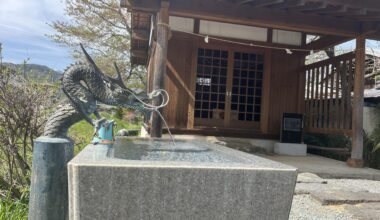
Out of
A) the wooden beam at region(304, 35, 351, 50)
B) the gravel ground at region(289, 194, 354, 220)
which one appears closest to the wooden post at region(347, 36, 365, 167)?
the wooden beam at region(304, 35, 351, 50)

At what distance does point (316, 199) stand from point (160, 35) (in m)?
3.68

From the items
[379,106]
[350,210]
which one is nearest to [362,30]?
[350,210]

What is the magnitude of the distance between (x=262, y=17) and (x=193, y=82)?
258 centimetres

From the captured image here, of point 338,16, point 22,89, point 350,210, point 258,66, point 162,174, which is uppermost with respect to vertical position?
point 338,16

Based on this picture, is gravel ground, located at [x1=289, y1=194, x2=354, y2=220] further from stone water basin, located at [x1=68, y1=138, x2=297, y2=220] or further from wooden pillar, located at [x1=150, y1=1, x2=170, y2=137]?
wooden pillar, located at [x1=150, y1=1, x2=170, y2=137]

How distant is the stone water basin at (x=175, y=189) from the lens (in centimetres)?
202

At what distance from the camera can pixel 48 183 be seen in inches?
97.2

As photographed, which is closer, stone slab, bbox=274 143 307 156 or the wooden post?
the wooden post

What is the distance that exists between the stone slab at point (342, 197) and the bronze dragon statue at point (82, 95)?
Result: 2.70m

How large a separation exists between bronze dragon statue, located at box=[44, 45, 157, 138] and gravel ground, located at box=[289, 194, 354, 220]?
2.19 metres

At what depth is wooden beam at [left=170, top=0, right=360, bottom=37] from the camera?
22.1 feet

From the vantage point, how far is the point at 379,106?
12.4 meters

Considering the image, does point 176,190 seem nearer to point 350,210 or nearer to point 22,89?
point 350,210

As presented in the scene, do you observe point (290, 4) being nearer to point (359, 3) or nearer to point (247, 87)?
point (359, 3)
